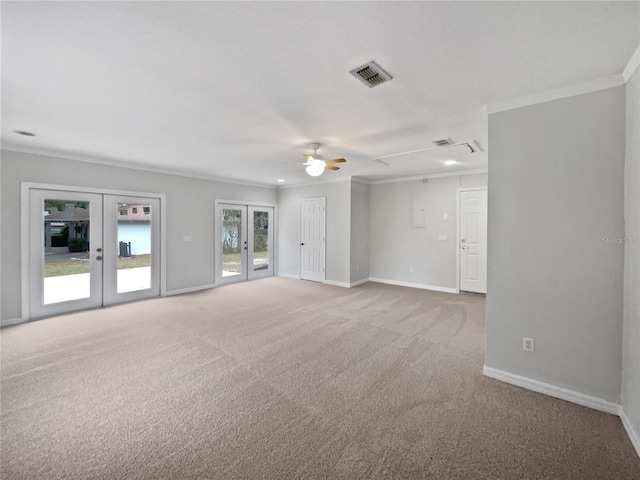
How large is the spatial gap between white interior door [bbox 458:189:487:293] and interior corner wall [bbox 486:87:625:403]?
130 inches

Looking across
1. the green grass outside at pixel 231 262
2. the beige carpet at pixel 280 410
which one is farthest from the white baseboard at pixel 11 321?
the green grass outside at pixel 231 262

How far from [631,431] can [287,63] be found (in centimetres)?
350

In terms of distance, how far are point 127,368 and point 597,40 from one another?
4.61 meters

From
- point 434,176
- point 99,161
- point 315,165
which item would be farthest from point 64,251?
point 434,176

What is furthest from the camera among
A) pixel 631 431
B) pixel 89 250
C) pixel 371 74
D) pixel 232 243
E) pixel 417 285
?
pixel 232 243

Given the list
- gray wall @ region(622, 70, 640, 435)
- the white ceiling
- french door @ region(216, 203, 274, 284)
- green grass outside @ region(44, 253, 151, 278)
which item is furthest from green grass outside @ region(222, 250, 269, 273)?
gray wall @ region(622, 70, 640, 435)

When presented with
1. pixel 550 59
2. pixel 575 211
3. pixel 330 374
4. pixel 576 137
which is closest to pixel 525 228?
pixel 575 211

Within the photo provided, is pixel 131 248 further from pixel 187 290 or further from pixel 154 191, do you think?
pixel 187 290

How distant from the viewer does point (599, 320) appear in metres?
2.13

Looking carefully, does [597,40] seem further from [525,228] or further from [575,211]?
[525,228]

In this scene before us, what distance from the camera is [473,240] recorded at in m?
5.57

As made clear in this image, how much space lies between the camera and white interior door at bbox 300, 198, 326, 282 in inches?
267

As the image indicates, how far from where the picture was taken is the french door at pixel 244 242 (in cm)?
652

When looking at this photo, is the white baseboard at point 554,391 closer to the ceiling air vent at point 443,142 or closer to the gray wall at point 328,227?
the ceiling air vent at point 443,142
